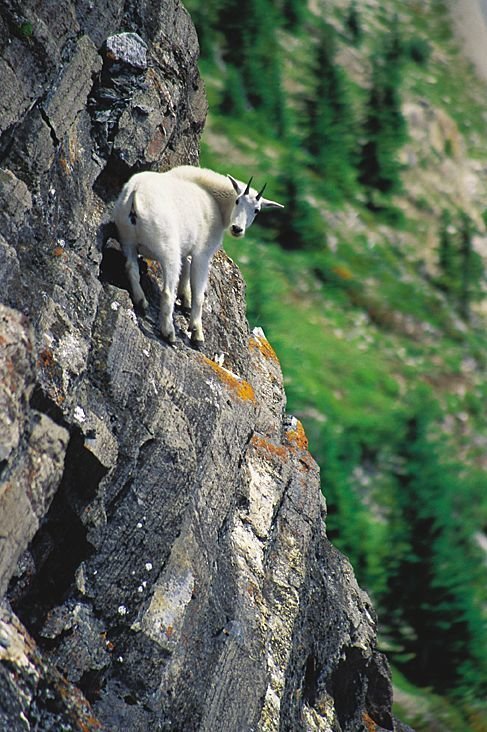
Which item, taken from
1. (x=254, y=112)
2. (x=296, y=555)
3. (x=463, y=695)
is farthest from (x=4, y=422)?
(x=254, y=112)

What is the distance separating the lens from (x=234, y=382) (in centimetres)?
1269

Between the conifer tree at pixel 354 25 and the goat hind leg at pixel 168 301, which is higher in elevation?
the conifer tree at pixel 354 25

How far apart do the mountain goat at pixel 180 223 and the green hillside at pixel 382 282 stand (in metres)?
9.47

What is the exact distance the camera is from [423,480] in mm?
32312

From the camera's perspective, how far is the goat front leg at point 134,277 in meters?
11.6

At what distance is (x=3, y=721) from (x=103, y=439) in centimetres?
280

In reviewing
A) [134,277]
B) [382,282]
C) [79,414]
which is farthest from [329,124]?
[79,414]

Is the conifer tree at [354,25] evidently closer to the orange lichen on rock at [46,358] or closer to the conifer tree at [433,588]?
the conifer tree at [433,588]

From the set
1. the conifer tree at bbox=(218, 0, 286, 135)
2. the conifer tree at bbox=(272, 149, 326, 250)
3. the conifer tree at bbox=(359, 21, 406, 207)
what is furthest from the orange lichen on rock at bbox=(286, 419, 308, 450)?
the conifer tree at bbox=(359, 21, 406, 207)

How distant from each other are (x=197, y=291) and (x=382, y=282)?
133 feet

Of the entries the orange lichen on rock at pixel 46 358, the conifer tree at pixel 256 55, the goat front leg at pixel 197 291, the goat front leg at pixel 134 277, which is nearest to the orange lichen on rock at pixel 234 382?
the goat front leg at pixel 197 291

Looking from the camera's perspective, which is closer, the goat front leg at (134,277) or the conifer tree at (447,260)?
the goat front leg at (134,277)

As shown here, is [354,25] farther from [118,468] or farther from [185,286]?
[118,468]

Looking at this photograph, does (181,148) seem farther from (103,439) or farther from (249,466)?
(103,439)
